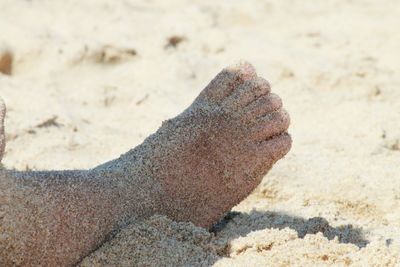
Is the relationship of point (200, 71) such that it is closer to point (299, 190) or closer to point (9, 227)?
point (299, 190)

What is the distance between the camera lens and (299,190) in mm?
1903

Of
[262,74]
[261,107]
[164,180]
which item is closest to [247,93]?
[261,107]

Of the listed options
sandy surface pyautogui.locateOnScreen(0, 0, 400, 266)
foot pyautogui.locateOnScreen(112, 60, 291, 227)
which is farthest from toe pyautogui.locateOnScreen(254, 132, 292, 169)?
sandy surface pyautogui.locateOnScreen(0, 0, 400, 266)

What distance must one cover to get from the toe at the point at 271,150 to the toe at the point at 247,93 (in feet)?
0.38

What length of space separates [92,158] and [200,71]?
77 centimetres

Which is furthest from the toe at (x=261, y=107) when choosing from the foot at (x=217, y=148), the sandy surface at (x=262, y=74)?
the sandy surface at (x=262, y=74)

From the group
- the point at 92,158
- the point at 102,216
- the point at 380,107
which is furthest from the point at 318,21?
the point at 102,216

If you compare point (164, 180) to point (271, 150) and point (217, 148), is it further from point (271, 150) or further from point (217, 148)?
point (271, 150)

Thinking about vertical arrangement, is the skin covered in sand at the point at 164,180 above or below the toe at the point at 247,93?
below

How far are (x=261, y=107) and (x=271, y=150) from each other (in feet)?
0.41

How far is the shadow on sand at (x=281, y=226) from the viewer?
1.63 m

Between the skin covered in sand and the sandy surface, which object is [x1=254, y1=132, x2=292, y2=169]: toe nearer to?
the skin covered in sand

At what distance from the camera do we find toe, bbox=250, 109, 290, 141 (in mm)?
1881

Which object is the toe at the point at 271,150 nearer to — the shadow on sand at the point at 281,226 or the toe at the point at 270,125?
the toe at the point at 270,125
